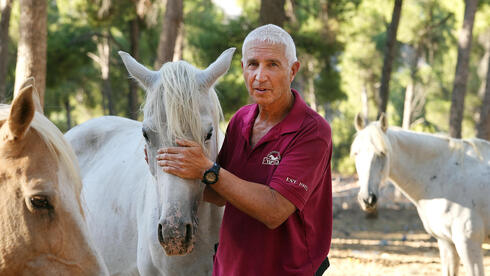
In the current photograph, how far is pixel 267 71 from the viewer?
225 centimetres

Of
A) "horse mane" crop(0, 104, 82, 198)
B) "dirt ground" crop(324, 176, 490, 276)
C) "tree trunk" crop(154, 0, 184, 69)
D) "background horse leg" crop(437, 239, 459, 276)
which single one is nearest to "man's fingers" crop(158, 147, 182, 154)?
"horse mane" crop(0, 104, 82, 198)

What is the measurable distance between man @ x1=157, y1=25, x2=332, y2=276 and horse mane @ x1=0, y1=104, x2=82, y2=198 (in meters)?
0.42

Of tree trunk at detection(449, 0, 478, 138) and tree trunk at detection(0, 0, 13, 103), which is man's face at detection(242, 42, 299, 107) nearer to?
tree trunk at detection(449, 0, 478, 138)

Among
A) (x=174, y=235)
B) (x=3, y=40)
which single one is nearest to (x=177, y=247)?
(x=174, y=235)

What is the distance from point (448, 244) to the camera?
227 inches

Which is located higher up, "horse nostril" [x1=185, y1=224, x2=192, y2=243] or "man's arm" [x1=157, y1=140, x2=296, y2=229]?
Result: "man's arm" [x1=157, y1=140, x2=296, y2=229]

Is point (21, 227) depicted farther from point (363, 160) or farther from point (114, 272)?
point (363, 160)

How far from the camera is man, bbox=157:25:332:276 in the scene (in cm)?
209

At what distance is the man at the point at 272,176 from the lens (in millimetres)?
2086

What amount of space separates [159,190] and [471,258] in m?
4.31

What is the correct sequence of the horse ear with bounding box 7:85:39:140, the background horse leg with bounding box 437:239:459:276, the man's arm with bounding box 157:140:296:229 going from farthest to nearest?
the background horse leg with bounding box 437:239:459:276, the man's arm with bounding box 157:140:296:229, the horse ear with bounding box 7:85:39:140

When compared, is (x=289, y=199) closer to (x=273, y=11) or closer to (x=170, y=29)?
(x=273, y=11)

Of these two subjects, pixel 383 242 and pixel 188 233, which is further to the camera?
pixel 383 242

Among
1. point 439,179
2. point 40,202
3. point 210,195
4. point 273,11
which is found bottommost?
point 439,179
